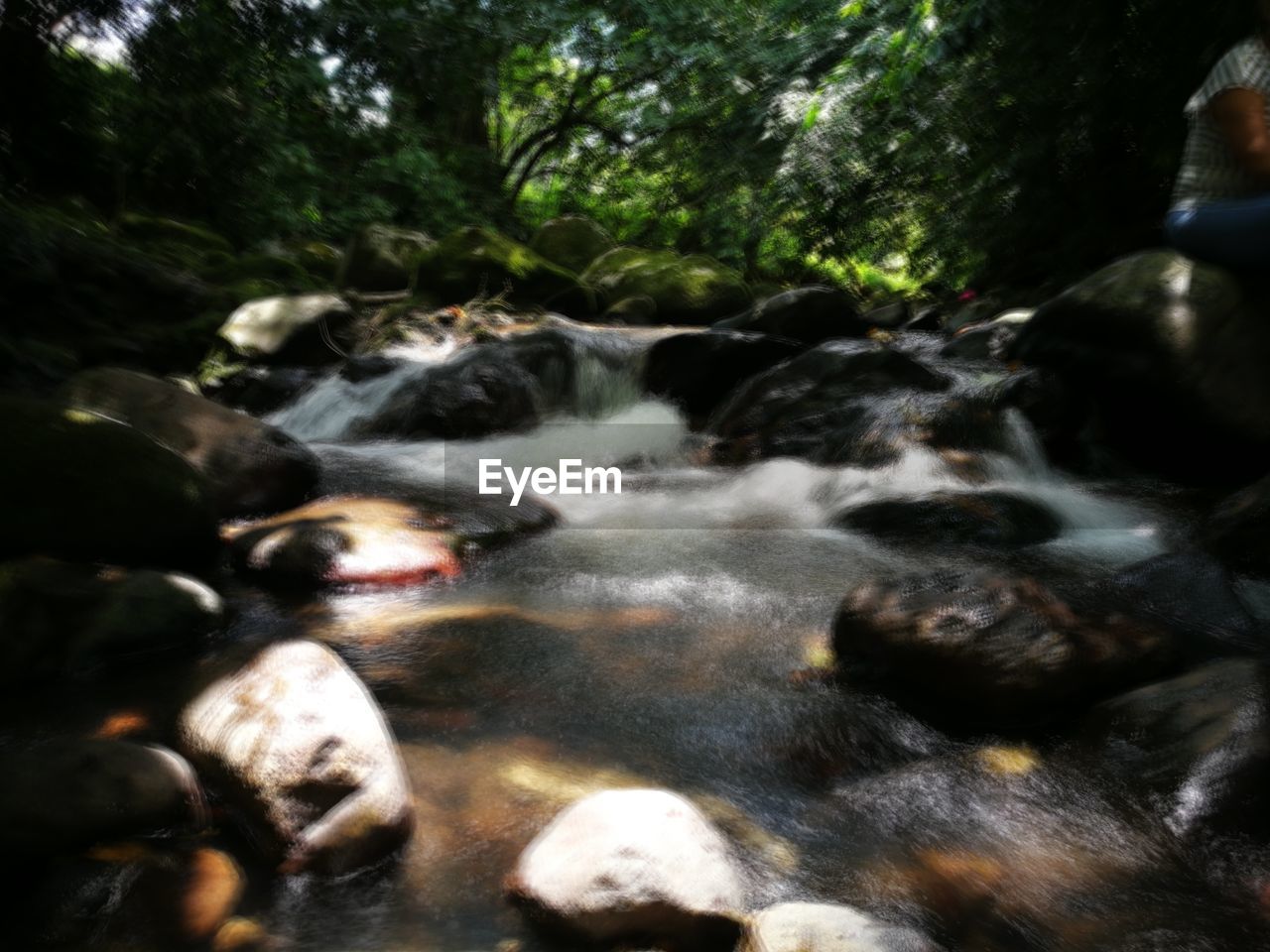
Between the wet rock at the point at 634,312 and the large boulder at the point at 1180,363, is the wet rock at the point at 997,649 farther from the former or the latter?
the wet rock at the point at 634,312

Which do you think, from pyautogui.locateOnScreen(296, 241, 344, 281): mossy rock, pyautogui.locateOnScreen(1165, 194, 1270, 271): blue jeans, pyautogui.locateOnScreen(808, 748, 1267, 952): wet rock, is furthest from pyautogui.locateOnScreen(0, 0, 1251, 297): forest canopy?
pyautogui.locateOnScreen(808, 748, 1267, 952): wet rock

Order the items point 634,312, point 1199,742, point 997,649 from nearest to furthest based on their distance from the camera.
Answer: point 1199,742
point 997,649
point 634,312

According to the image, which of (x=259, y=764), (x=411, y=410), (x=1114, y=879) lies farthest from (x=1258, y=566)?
(x=411, y=410)

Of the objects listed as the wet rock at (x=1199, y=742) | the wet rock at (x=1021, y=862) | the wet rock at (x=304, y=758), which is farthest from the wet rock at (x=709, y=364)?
the wet rock at (x=304, y=758)

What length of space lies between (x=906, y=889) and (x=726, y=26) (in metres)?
14.0

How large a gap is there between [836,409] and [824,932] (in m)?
3.88

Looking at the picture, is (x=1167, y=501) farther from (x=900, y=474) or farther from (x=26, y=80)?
(x=26, y=80)

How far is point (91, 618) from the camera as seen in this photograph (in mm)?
2330

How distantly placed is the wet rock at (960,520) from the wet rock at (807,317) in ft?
12.6

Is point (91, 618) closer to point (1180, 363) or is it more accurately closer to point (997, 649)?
point (997, 649)

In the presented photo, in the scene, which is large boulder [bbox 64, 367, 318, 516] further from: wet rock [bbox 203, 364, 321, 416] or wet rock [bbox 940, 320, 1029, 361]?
wet rock [bbox 940, 320, 1029, 361]

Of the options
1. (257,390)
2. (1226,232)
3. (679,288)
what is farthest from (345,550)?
(679,288)

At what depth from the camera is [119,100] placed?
5219 mm

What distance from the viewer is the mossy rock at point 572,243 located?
12.4 meters
